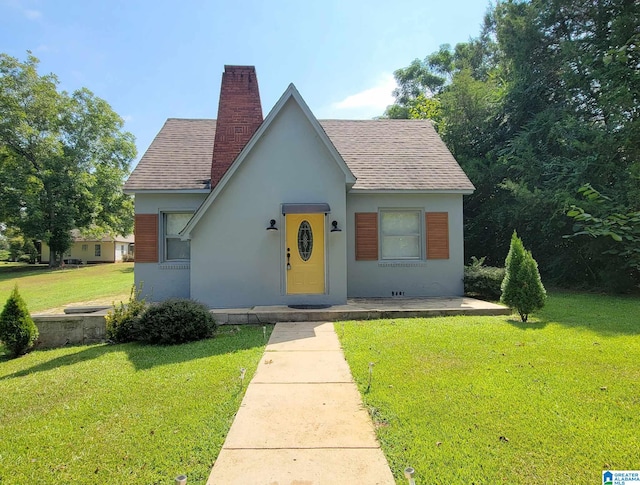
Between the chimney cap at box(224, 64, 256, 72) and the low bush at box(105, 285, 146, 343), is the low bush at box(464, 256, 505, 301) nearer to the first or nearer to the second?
the low bush at box(105, 285, 146, 343)

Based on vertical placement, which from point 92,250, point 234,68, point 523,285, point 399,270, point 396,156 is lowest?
point 523,285

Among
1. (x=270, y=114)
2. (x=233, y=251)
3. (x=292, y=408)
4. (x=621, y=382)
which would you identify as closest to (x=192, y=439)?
(x=292, y=408)

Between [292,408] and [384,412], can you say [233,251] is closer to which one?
[292,408]

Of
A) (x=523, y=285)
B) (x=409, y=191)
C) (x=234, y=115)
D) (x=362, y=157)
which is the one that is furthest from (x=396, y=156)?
(x=523, y=285)

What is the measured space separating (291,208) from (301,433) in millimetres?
6250

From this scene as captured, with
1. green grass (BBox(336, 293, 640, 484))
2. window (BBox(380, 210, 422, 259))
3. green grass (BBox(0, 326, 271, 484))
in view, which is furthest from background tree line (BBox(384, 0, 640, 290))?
green grass (BBox(0, 326, 271, 484))

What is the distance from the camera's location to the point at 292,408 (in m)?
4.07

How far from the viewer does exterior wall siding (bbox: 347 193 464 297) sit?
1116 cm

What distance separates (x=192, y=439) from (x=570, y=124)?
1636 centimetres

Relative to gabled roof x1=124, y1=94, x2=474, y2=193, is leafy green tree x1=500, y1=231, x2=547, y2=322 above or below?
below

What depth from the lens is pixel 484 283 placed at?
10812 millimetres

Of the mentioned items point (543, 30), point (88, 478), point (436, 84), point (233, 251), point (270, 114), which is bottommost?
point (88, 478)

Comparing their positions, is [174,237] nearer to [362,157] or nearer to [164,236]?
[164,236]

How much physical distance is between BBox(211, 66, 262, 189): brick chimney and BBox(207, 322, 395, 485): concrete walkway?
22.5 feet
